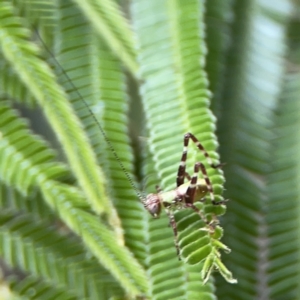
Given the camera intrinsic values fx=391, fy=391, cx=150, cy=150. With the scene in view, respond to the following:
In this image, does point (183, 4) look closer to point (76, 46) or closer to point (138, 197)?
point (76, 46)

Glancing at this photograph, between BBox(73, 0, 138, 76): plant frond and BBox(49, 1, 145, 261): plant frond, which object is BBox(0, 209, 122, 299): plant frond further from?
BBox(73, 0, 138, 76): plant frond

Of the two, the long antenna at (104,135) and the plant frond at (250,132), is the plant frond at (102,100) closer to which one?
the long antenna at (104,135)

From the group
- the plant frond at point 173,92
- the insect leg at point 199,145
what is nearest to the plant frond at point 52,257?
the plant frond at point 173,92

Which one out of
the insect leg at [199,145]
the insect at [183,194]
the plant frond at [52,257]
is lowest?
the plant frond at [52,257]

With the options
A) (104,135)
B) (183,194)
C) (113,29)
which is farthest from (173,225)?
(113,29)

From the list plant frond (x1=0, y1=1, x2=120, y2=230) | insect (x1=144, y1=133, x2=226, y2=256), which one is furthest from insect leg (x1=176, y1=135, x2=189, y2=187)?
plant frond (x1=0, y1=1, x2=120, y2=230)

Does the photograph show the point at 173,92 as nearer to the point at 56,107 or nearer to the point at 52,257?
the point at 56,107
